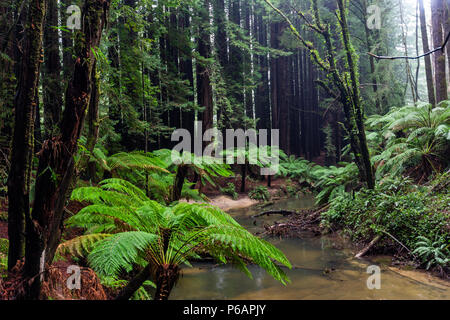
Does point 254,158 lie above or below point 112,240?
above

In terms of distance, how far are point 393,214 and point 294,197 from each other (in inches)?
309

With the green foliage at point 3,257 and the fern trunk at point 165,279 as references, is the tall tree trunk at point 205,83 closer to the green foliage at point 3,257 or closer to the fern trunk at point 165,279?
the green foliage at point 3,257

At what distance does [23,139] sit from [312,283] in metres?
3.07

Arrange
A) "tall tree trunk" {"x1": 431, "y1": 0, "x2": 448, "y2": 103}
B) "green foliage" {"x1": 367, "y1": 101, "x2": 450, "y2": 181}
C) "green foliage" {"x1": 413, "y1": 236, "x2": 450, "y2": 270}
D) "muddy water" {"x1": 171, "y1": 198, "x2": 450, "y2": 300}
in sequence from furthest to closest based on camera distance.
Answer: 1. "tall tree trunk" {"x1": 431, "y1": 0, "x2": 448, "y2": 103}
2. "green foliage" {"x1": 367, "y1": 101, "x2": 450, "y2": 181}
3. "green foliage" {"x1": 413, "y1": 236, "x2": 450, "y2": 270}
4. "muddy water" {"x1": 171, "y1": 198, "x2": 450, "y2": 300}

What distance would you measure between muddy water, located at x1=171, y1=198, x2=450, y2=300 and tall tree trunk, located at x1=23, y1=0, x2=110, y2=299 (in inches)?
70.1

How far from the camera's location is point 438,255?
3748 millimetres

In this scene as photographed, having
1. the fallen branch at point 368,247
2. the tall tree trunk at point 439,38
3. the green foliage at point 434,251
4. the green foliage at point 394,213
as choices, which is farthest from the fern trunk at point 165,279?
the tall tree trunk at point 439,38

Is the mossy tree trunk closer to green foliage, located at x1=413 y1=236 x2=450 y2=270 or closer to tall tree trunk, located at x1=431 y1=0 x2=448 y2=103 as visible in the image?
green foliage, located at x1=413 y1=236 x2=450 y2=270

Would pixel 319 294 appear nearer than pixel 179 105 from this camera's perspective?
Yes

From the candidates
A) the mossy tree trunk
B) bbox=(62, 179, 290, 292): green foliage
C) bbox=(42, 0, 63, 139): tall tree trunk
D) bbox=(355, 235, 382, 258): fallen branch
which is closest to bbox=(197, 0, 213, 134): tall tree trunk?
bbox=(42, 0, 63, 139): tall tree trunk

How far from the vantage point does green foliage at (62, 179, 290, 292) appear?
1.85 m
